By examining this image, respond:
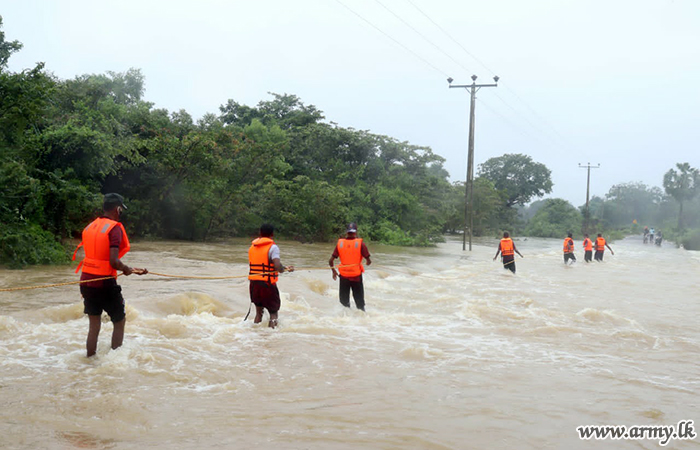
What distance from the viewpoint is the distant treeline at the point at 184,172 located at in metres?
14.8

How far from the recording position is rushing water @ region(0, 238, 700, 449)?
4559 millimetres

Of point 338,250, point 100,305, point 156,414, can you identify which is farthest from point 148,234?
point 156,414

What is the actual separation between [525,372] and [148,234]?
21.2 meters

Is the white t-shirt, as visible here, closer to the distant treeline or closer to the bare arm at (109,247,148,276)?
the bare arm at (109,247,148,276)

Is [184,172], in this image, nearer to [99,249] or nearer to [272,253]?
[272,253]

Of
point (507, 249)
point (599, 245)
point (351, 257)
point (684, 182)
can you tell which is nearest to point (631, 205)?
point (684, 182)

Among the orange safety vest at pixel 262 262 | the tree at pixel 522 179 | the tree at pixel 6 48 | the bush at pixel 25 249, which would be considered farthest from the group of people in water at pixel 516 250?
the tree at pixel 522 179

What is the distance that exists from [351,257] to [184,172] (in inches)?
663

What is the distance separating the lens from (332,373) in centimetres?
636

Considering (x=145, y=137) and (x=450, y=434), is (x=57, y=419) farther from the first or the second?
(x=145, y=137)

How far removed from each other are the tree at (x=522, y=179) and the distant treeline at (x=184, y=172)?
3072cm

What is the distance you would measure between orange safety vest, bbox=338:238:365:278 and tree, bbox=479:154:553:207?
72.0m

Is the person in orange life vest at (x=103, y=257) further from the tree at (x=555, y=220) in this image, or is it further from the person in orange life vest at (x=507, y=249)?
the tree at (x=555, y=220)

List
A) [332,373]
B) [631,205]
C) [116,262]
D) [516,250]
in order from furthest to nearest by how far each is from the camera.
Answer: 1. [631,205]
2. [516,250]
3. [332,373]
4. [116,262]
